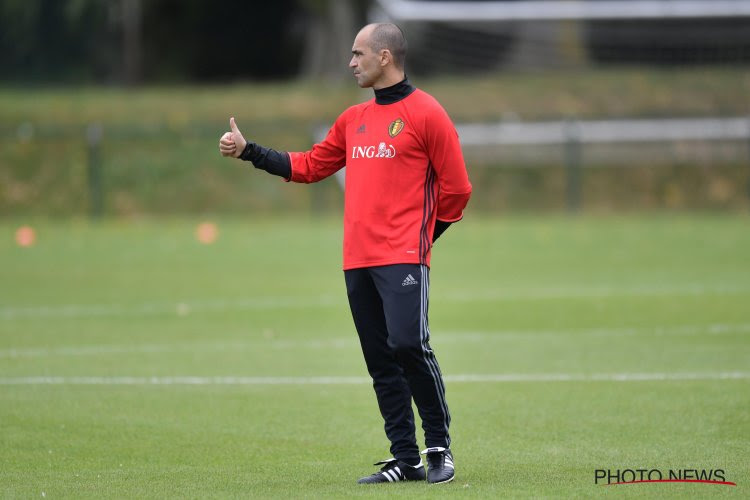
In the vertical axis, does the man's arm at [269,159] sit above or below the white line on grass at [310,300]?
above

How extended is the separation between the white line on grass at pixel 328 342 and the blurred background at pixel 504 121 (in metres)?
17.6

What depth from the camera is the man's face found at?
22.1ft

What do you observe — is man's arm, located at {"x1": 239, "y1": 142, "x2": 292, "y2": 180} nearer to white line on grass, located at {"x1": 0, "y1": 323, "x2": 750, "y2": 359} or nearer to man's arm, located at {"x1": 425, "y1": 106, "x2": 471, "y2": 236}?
man's arm, located at {"x1": 425, "y1": 106, "x2": 471, "y2": 236}

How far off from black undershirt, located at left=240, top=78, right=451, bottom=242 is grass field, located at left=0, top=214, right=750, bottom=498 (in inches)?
62.0

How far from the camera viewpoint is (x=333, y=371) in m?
11.1

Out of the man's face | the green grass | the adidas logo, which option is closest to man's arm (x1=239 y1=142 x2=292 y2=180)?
the man's face

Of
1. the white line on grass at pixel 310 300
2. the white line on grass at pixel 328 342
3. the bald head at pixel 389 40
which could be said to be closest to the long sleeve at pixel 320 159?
the bald head at pixel 389 40

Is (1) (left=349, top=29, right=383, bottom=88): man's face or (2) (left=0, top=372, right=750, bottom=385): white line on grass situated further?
(2) (left=0, top=372, right=750, bottom=385): white line on grass

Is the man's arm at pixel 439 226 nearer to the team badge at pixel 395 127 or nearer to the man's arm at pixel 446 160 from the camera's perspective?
the man's arm at pixel 446 160

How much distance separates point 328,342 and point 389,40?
6.47 metres

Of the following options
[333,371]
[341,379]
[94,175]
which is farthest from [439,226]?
[94,175]

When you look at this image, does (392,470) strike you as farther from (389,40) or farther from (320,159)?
(389,40)

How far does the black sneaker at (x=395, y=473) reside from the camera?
22.5ft

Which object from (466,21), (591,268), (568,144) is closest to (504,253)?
(591,268)
